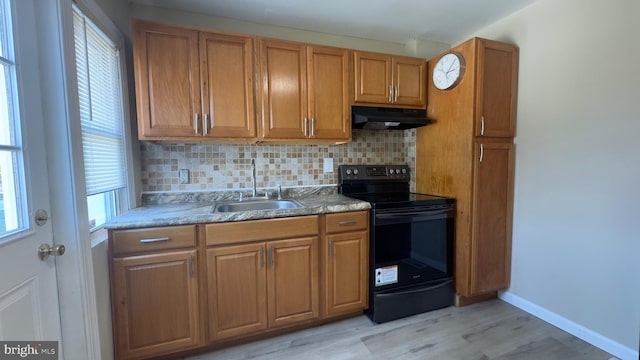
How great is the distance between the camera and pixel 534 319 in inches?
80.2

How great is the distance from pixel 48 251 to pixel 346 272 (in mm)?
1651

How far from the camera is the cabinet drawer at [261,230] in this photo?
166 centimetres

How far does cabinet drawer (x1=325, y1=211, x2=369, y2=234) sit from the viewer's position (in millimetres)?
1931

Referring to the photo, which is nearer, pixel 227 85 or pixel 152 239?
pixel 152 239

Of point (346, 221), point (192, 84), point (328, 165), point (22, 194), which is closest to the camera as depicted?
point (22, 194)

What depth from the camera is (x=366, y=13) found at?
2.12 meters

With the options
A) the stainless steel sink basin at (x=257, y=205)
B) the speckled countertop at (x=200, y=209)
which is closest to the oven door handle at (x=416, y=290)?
the speckled countertop at (x=200, y=209)

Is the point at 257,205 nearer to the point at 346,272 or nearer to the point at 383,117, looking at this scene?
the point at 346,272

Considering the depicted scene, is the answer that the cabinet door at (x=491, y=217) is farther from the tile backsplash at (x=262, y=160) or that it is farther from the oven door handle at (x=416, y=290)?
the tile backsplash at (x=262, y=160)

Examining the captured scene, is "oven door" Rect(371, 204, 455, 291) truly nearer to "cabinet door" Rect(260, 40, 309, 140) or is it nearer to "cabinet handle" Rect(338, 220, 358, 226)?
"cabinet handle" Rect(338, 220, 358, 226)

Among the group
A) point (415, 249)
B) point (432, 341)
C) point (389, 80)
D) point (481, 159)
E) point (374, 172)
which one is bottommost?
point (432, 341)

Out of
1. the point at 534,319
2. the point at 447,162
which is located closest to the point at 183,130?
the point at 447,162

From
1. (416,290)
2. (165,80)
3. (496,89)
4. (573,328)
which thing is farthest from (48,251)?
(573,328)

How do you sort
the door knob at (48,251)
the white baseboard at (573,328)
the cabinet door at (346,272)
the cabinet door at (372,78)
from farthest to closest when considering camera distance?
the cabinet door at (372,78) < the cabinet door at (346,272) < the white baseboard at (573,328) < the door knob at (48,251)
